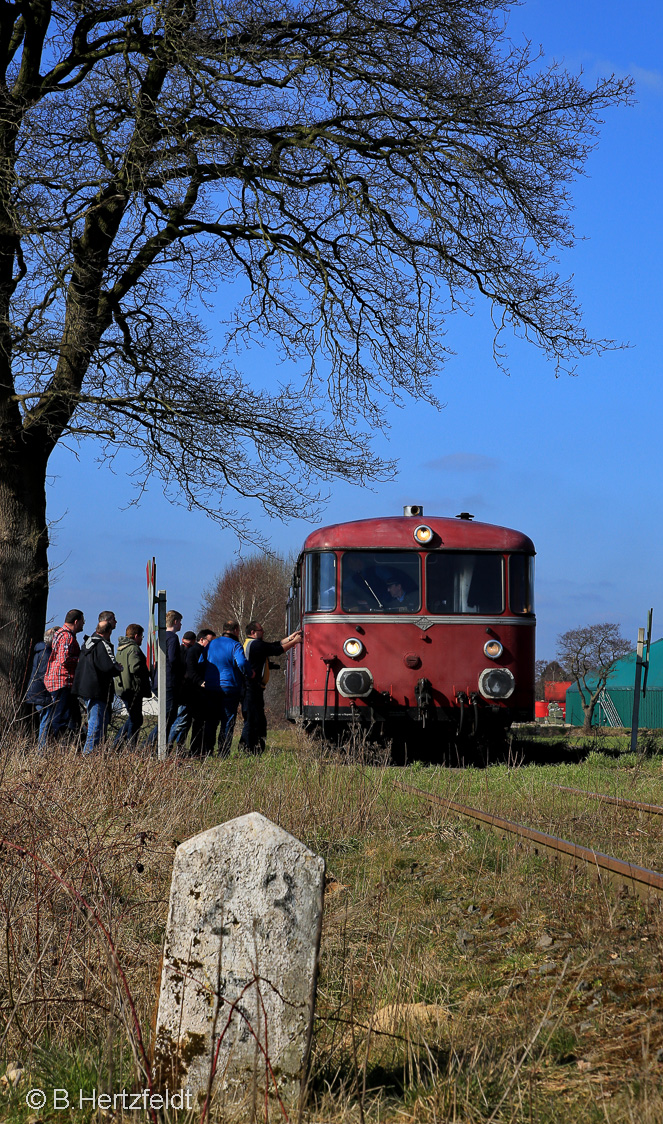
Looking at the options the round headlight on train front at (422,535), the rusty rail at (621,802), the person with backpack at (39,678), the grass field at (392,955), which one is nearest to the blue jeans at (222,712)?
the person with backpack at (39,678)

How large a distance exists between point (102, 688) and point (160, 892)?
22.0 ft

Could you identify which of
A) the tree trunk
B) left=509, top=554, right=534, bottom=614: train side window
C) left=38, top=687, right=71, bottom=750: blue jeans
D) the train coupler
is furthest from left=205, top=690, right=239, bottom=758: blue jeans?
left=509, top=554, right=534, bottom=614: train side window

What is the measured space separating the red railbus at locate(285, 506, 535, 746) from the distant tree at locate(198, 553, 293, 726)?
4520 centimetres

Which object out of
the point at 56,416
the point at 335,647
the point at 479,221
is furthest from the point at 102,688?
the point at 479,221

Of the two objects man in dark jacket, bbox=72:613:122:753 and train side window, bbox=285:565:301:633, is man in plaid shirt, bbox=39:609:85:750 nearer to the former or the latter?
Result: man in dark jacket, bbox=72:613:122:753

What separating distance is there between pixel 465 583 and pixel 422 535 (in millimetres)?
815

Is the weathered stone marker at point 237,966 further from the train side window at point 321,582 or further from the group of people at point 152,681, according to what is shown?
the train side window at point 321,582

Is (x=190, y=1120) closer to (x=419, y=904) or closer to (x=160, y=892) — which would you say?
(x=160, y=892)

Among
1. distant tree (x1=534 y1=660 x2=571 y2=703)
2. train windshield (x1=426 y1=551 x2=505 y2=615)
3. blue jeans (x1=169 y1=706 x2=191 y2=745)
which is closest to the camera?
blue jeans (x1=169 y1=706 x2=191 y2=745)

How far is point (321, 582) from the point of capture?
13641mm

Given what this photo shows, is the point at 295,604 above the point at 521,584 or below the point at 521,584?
below

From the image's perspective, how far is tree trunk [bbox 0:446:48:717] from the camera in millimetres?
13281

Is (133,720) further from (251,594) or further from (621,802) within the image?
(251,594)

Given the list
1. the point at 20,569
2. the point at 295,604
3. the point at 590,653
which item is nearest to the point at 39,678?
the point at 20,569
